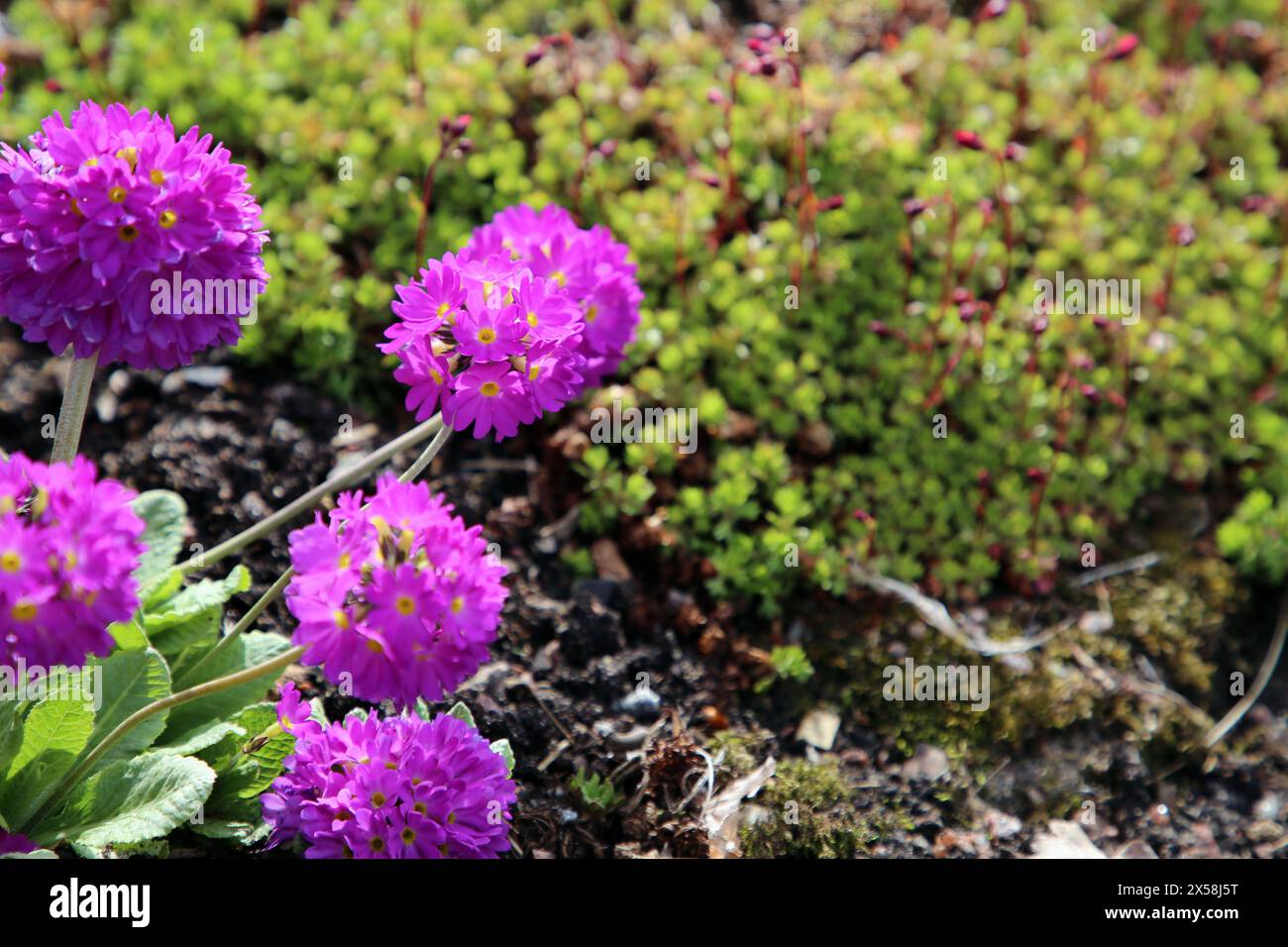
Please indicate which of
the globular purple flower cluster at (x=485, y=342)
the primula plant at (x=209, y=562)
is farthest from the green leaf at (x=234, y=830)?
the globular purple flower cluster at (x=485, y=342)

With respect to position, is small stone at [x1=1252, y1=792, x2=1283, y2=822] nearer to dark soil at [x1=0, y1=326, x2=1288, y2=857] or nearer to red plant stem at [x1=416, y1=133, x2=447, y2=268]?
dark soil at [x1=0, y1=326, x2=1288, y2=857]

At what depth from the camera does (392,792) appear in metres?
2.36

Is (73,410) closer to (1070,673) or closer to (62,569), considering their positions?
(62,569)

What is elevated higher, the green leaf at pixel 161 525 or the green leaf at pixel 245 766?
the green leaf at pixel 161 525

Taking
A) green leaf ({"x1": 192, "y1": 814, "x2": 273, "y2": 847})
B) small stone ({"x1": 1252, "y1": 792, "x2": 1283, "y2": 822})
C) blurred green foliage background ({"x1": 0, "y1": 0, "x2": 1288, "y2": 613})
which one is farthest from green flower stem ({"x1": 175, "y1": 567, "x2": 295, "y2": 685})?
small stone ({"x1": 1252, "y1": 792, "x2": 1283, "y2": 822})

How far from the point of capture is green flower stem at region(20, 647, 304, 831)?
2094 millimetres

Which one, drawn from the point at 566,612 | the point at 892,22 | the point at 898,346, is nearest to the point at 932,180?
the point at 898,346

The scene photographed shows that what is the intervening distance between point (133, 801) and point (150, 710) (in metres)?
0.39

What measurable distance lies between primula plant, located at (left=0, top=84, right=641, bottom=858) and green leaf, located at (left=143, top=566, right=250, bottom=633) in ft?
0.03

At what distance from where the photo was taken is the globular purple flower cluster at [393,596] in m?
1.99

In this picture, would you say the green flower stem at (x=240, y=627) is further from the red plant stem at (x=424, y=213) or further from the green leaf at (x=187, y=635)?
the red plant stem at (x=424, y=213)

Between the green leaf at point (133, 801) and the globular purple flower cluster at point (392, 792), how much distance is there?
0.18 m
